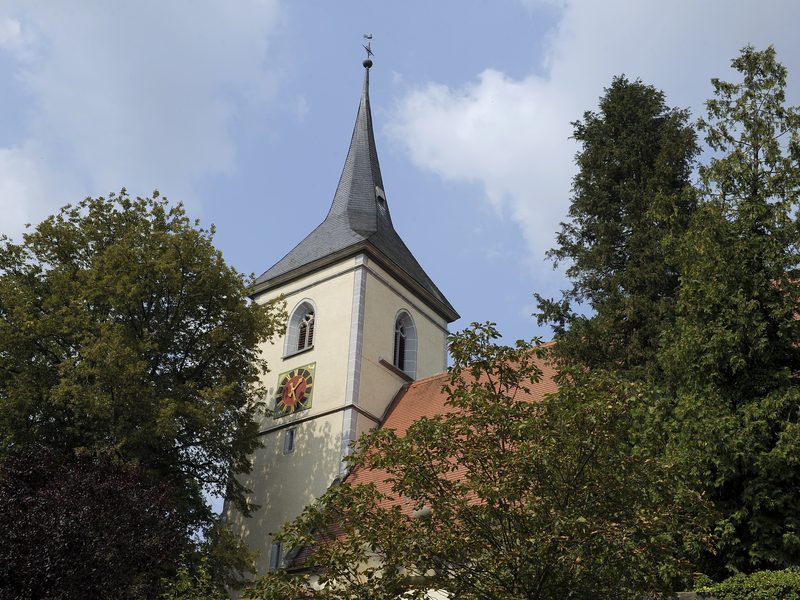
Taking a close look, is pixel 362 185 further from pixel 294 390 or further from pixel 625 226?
pixel 625 226

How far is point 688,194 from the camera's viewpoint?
39.2ft

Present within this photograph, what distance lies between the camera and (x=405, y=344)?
23969 mm

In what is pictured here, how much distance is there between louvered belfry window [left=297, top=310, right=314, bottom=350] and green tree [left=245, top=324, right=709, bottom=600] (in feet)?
47.6

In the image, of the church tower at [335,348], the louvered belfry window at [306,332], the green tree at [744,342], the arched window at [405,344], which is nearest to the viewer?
the green tree at [744,342]

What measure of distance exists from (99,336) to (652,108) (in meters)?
11.7

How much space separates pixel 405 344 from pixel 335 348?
2.96 meters

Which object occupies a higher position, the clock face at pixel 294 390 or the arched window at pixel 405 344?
the arched window at pixel 405 344

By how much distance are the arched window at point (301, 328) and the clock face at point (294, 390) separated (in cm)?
82

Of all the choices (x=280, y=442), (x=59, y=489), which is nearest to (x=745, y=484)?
(x=59, y=489)

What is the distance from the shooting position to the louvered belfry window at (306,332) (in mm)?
22922

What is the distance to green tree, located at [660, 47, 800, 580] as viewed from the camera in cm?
953

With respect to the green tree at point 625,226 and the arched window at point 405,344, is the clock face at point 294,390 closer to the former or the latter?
the arched window at point 405,344

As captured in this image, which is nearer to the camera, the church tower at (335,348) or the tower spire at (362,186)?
the church tower at (335,348)

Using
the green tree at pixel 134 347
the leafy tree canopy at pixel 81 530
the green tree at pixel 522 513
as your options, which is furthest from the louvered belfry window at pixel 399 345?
the green tree at pixel 522 513
